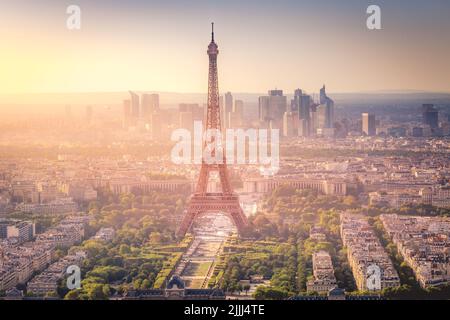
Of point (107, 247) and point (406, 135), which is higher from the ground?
point (406, 135)

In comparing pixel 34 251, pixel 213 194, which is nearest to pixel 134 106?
pixel 213 194

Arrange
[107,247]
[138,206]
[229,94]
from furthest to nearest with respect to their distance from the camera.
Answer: [138,206], [229,94], [107,247]

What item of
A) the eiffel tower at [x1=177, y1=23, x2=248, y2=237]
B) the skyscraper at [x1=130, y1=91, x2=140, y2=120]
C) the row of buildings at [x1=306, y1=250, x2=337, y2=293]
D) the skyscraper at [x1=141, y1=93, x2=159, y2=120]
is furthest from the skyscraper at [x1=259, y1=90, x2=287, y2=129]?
the row of buildings at [x1=306, y1=250, x2=337, y2=293]

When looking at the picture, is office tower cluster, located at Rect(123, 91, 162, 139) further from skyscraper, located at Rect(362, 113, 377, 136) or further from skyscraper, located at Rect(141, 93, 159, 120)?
skyscraper, located at Rect(362, 113, 377, 136)

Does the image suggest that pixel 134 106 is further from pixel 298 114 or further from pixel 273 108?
pixel 298 114
